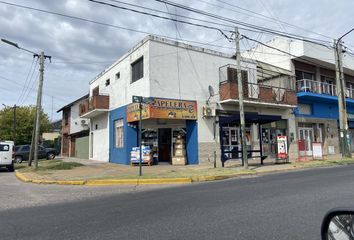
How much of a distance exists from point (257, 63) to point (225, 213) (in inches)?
807

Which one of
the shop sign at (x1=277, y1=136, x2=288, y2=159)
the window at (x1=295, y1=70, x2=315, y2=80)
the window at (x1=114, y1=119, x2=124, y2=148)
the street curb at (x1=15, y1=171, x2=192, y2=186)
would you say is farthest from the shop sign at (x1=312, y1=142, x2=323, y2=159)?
the window at (x1=114, y1=119, x2=124, y2=148)

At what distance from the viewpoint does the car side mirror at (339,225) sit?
6.53 ft

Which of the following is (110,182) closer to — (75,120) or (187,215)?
(187,215)

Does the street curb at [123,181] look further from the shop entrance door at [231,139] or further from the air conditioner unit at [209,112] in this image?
the shop entrance door at [231,139]

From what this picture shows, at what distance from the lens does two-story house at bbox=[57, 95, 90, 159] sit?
31.8 meters

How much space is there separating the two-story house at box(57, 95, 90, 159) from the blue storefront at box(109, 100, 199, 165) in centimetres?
980

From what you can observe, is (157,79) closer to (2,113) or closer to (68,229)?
(68,229)

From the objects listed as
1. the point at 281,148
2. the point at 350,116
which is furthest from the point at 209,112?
the point at 350,116

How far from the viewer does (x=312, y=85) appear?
28.3m

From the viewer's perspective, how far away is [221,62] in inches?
907

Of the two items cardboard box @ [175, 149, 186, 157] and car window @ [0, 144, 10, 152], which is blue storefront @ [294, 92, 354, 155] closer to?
cardboard box @ [175, 149, 186, 157]

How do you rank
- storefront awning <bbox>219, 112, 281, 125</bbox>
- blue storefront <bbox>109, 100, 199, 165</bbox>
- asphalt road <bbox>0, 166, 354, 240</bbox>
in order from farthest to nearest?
blue storefront <bbox>109, 100, 199, 165</bbox>
storefront awning <bbox>219, 112, 281, 125</bbox>
asphalt road <bbox>0, 166, 354, 240</bbox>

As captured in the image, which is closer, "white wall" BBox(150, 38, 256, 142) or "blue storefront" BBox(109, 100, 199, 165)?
"white wall" BBox(150, 38, 256, 142)

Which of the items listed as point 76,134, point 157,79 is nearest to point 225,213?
point 157,79
